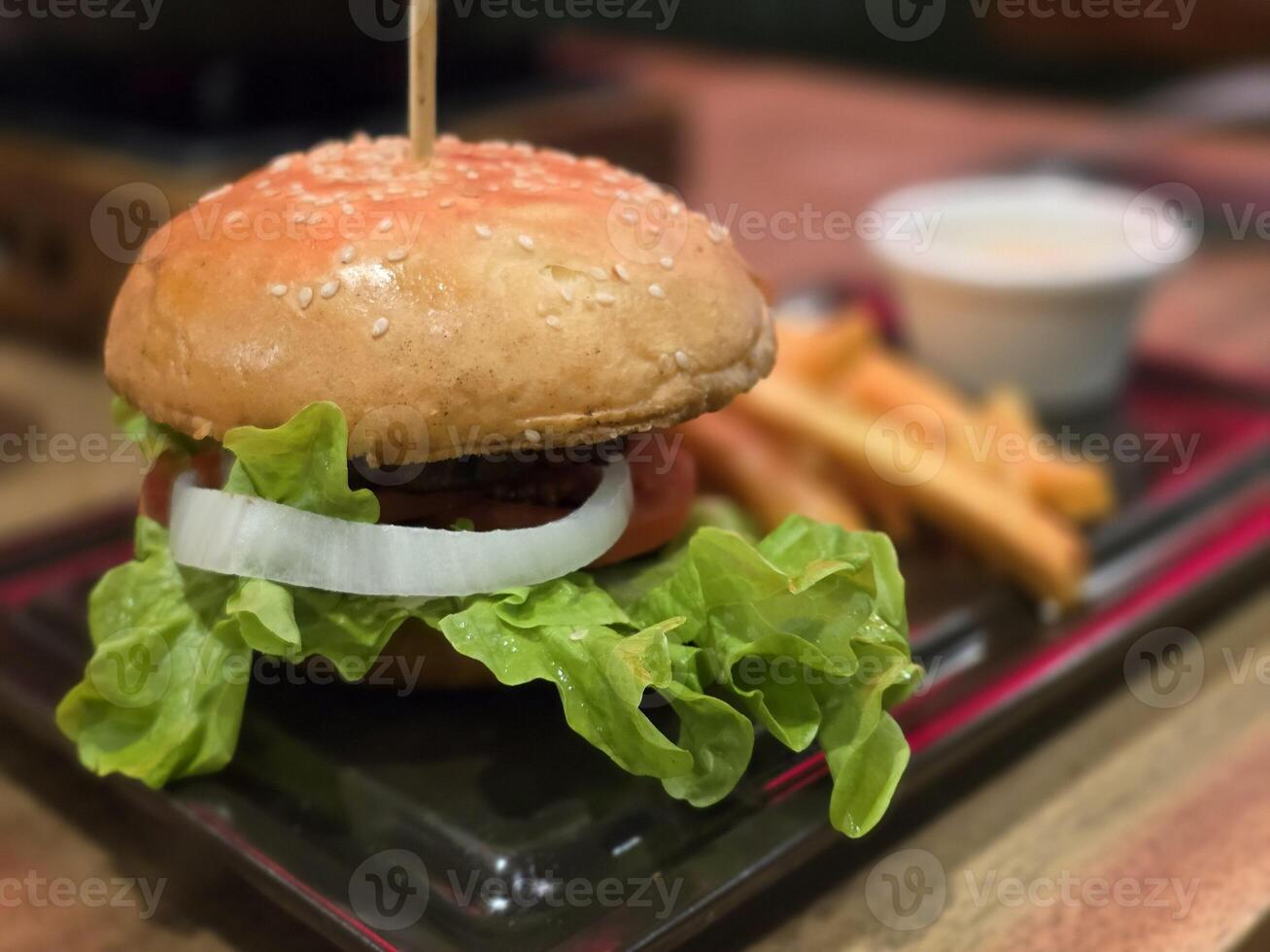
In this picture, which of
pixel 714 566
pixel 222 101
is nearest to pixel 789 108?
pixel 222 101

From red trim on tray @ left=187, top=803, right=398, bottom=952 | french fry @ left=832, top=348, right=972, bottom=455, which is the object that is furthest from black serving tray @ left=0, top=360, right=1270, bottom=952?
french fry @ left=832, top=348, right=972, bottom=455

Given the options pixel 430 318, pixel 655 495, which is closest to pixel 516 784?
pixel 655 495

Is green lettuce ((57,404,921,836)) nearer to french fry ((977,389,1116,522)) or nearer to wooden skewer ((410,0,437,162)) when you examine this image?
wooden skewer ((410,0,437,162))

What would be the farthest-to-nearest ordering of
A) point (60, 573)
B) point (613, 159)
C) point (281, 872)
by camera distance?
1. point (613, 159)
2. point (60, 573)
3. point (281, 872)

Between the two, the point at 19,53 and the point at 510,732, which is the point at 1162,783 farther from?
the point at 19,53

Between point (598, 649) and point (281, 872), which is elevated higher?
point (598, 649)

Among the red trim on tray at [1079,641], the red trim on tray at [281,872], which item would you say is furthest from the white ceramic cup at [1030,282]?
the red trim on tray at [281,872]

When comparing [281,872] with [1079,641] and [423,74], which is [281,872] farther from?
[1079,641]
